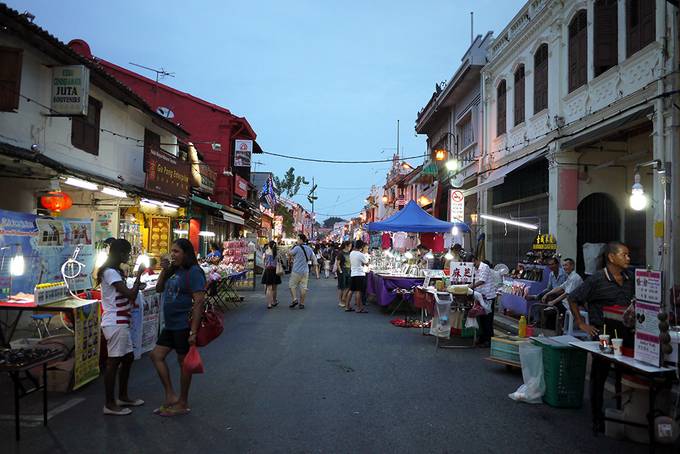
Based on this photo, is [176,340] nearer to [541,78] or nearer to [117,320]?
[117,320]

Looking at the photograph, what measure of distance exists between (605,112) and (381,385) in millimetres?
8298

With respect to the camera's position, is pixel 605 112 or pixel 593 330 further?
pixel 605 112

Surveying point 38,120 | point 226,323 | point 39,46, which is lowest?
point 226,323

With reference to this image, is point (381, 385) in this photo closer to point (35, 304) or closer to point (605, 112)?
point (35, 304)

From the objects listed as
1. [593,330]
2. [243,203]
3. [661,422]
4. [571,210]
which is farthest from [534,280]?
[243,203]

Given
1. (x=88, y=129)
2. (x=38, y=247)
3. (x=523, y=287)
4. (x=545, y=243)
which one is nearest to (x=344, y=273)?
(x=523, y=287)

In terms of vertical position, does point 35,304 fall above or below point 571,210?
below

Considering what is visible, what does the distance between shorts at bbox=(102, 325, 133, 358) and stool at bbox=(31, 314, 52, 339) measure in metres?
3.19

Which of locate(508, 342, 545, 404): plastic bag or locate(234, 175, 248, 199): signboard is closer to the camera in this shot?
locate(508, 342, 545, 404): plastic bag

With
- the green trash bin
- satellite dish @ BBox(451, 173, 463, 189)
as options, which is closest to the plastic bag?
the green trash bin

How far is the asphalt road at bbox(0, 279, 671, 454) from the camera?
4281mm

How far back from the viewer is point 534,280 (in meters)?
11.8

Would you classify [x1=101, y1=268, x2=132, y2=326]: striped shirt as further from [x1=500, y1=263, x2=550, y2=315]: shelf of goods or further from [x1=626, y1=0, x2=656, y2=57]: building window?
[x1=626, y1=0, x2=656, y2=57]: building window

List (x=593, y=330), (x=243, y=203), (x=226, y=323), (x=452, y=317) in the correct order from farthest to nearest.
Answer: (x=243, y=203)
(x=226, y=323)
(x=452, y=317)
(x=593, y=330)
